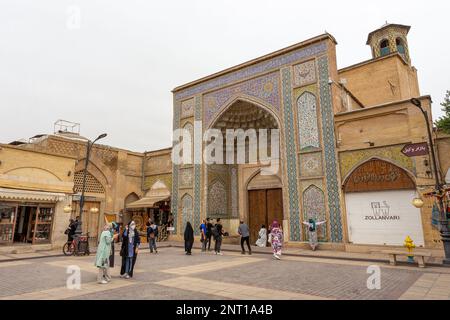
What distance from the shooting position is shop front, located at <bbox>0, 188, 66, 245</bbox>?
1269 cm

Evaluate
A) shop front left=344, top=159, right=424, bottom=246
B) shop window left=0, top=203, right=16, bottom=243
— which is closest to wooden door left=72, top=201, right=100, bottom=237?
shop window left=0, top=203, right=16, bottom=243

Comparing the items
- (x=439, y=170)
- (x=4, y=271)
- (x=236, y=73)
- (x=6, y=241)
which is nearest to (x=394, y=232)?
(x=439, y=170)

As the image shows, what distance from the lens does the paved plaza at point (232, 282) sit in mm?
5340

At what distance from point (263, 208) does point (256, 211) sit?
48 cm

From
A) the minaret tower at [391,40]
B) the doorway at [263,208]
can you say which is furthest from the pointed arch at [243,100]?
the minaret tower at [391,40]

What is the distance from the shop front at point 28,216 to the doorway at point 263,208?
966 centimetres

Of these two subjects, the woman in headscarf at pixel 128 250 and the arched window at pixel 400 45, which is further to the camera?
the arched window at pixel 400 45

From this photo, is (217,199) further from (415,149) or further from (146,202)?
(415,149)

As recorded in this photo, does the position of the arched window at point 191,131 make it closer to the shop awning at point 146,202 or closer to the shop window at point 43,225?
the shop awning at point 146,202

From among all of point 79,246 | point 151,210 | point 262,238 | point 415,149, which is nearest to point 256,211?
point 262,238

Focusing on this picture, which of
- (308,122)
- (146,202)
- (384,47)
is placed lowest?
(146,202)

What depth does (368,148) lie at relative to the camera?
39.3 feet

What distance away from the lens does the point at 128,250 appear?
7.17 m
